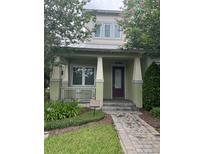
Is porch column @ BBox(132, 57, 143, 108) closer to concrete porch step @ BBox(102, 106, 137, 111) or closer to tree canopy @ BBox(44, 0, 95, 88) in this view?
concrete porch step @ BBox(102, 106, 137, 111)

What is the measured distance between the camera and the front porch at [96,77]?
34.7ft

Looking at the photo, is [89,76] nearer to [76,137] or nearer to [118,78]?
[118,78]

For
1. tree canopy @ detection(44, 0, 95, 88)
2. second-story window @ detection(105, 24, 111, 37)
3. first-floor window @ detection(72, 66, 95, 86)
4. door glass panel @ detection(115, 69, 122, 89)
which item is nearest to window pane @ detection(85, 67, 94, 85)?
first-floor window @ detection(72, 66, 95, 86)

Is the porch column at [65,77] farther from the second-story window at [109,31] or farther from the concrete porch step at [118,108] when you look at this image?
the second-story window at [109,31]

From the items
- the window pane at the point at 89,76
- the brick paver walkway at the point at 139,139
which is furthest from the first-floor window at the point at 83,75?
the brick paver walkway at the point at 139,139

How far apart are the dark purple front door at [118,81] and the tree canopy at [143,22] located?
3659 mm

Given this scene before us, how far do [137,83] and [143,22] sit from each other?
13.6ft

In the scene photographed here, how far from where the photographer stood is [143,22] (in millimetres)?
7289

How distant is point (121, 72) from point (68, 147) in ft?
28.7
